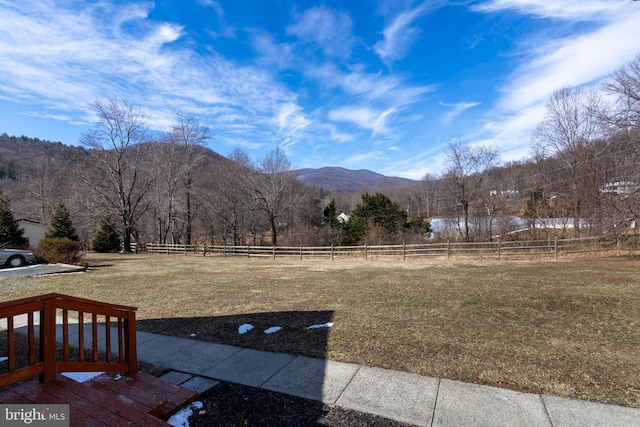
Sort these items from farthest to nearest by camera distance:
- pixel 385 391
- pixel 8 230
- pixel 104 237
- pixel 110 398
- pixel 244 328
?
pixel 104 237 → pixel 8 230 → pixel 244 328 → pixel 385 391 → pixel 110 398

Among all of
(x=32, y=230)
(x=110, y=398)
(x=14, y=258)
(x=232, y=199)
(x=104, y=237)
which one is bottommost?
(x=110, y=398)

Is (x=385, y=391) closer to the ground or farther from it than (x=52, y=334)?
closer to the ground

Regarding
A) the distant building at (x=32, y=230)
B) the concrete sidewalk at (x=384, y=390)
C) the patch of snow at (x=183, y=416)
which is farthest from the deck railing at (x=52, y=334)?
the distant building at (x=32, y=230)

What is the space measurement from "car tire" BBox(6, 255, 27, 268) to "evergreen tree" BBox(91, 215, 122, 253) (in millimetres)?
16951

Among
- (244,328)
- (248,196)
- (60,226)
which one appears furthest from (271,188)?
(244,328)

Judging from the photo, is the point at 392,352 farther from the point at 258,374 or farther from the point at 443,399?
the point at 258,374

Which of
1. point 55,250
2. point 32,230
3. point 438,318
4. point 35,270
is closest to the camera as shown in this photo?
point 438,318

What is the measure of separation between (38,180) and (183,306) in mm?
46150

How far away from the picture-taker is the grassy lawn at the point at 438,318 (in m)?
3.93

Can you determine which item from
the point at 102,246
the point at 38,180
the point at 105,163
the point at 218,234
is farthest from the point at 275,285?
the point at 38,180

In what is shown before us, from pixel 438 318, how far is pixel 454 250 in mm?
14292

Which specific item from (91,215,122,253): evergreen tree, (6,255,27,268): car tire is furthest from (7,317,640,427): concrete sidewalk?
(91,215,122,253): evergreen tree

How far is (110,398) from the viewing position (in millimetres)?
3021

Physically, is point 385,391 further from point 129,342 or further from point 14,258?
point 14,258
